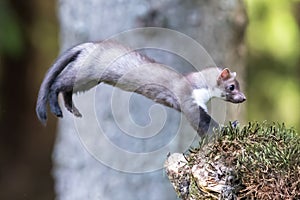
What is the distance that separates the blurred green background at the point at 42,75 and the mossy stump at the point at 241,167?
1191 mm

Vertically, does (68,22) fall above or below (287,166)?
below

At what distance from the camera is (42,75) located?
2.81 metres

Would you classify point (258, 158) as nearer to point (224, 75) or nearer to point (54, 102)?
point (224, 75)

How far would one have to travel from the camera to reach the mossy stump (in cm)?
75

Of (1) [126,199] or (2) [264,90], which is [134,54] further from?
(2) [264,90]

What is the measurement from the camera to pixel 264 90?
7.77 ft

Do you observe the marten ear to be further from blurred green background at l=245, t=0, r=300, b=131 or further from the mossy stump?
blurred green background at l=245, t=0, r=300, b=131

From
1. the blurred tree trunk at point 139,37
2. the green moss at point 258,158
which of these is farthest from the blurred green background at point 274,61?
the green moss at point 258,158

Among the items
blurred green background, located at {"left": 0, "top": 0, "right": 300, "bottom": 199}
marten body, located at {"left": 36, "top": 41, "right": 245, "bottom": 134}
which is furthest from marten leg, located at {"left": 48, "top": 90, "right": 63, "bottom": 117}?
Result: blurred green background, located at {"left": 0, "top": 0, "right": 300, "bottom": 199}

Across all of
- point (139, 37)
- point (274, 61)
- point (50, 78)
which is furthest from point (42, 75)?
point (50, 78)

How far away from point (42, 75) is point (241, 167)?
2.14 metres

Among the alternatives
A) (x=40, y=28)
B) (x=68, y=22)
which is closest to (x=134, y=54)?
(x=68, y=22)

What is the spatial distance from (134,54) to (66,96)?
93 millimetres

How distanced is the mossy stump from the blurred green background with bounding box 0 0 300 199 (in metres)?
1.19
